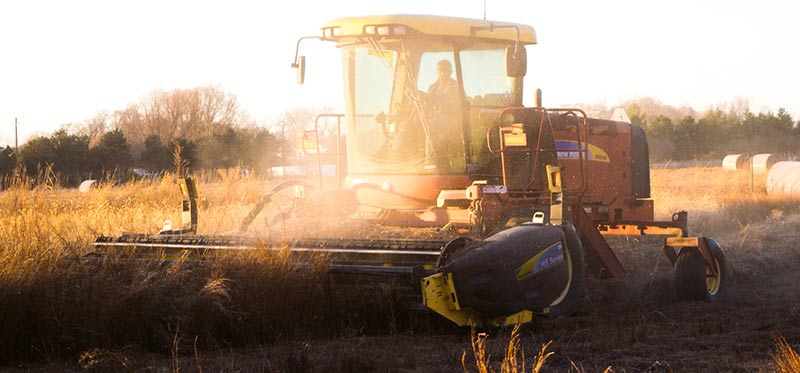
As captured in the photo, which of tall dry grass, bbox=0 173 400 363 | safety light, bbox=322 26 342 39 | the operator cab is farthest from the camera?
safety light, bbox=322 26 342 39

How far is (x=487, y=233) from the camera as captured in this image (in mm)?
8992

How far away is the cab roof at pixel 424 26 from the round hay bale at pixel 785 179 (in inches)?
681

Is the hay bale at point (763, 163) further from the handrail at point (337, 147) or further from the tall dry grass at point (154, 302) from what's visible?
the tall dry grass at point (154, 302)

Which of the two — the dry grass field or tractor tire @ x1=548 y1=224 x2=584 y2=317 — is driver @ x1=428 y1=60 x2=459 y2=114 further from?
the dry grass field

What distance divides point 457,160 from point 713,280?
3204 mm

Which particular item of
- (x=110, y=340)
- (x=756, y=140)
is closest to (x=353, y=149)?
(x=110, y=340)

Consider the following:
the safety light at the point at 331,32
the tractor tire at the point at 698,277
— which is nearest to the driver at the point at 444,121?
the safety light at the point at 331,32

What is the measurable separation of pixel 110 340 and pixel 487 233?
11.9ft

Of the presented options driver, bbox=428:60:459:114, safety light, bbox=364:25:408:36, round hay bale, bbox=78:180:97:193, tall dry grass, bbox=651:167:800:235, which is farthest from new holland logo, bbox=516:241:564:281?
round hay bale, bbox=78:180:97:193

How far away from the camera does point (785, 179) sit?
85.7 feet

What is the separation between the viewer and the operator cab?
32.3ft

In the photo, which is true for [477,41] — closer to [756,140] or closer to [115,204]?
[115,204]

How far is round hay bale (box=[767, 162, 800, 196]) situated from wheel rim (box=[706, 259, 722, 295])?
15.8m

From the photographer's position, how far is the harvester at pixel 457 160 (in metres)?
8.88
